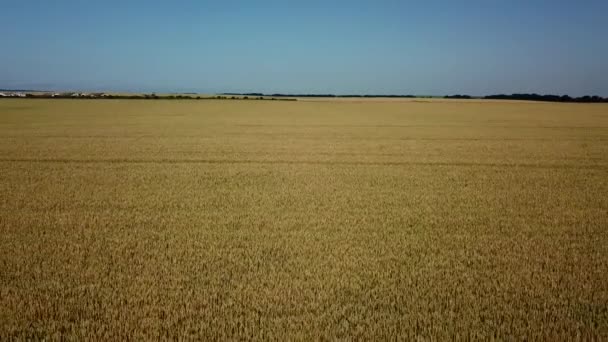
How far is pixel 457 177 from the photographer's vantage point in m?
12.9

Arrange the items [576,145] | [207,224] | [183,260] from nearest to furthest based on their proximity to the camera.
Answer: [183,260]
[207,224]
[576,145]

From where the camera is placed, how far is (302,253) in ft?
21.5

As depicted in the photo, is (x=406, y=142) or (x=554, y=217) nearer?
(x=554, y=217)

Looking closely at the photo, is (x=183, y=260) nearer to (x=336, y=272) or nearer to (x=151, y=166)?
(x=336, y=272)

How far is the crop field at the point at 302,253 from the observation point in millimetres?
4605

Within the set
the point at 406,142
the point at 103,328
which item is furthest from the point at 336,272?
the point at 406,142

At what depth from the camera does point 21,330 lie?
4426mm

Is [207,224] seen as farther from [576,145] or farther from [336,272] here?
[576,145]

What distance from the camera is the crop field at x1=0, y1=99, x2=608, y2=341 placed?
4605 mm

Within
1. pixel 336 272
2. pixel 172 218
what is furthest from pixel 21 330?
pixel 172 218

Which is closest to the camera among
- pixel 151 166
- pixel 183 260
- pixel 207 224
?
pixel 183 260

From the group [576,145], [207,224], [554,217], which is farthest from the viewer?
[576,145]

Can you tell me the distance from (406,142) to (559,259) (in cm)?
1597

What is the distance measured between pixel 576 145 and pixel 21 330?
22.8 meters
